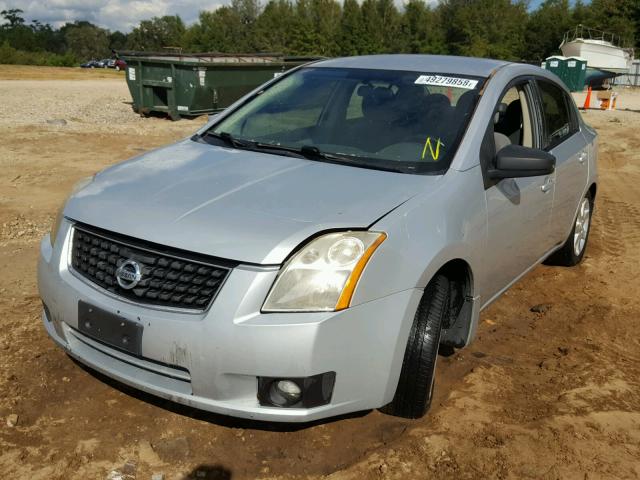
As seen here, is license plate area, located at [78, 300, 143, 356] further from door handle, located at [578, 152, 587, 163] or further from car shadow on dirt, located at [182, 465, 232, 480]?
door handle, located at [578, 152, 587, 163]

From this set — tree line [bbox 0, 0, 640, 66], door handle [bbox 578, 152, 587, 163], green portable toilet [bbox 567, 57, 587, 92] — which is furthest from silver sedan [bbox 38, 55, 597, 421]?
tree line [bbox 0, 0, 640, 66]

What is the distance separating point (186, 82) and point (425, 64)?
40.0 ft

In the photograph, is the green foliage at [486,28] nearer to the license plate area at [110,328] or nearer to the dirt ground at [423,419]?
the dirt ground at [423,419]

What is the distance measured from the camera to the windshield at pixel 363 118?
3.39 m

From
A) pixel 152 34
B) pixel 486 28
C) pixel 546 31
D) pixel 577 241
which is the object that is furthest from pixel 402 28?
pixel 577 241

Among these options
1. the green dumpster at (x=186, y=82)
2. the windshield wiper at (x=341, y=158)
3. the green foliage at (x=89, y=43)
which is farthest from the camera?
the green foliage at (x=89, y=43)

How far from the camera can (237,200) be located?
282 centimetres

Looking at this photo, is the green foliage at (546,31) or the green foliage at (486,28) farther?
the green foliage at (486,28)

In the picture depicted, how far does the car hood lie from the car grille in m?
0.04

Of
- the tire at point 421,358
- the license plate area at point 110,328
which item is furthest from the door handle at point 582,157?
the license plate area at point 110,328

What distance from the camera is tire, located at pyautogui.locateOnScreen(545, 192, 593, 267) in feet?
17.0

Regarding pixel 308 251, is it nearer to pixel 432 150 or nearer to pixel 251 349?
pixel 251 349

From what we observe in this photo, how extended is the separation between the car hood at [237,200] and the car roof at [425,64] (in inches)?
40.5

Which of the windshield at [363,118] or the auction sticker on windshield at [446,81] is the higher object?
the auction sticker on windshield at [446,81]
